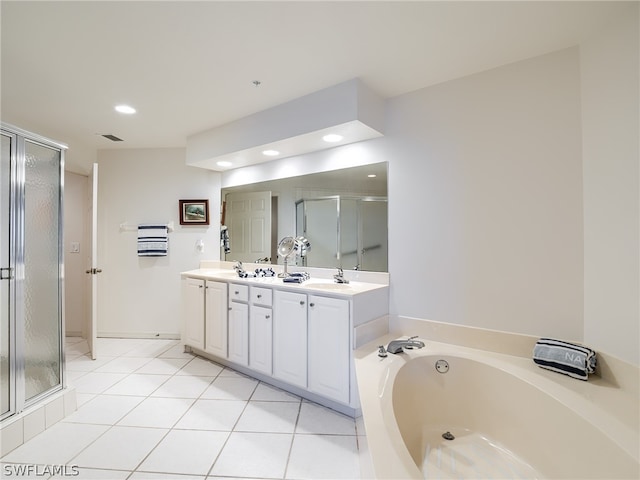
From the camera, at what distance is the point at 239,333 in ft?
9.13

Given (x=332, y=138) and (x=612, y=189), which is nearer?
(x=612, y=189)

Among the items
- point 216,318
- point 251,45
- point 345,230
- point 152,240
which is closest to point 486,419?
point 345,230

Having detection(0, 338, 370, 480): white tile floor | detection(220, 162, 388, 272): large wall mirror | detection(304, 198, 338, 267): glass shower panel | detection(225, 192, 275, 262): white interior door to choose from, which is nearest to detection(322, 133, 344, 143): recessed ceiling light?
detection(220, 162, 388, 272): large wall mirror

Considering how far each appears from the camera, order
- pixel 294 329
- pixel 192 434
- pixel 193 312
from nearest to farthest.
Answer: pixel 192 434
pixel 294 329
pixel 193 312

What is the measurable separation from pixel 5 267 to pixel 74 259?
2.65 m

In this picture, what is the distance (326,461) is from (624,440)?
53.9 inches

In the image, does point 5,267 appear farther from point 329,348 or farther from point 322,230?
point 322,230

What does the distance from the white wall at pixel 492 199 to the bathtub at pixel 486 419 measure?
0.37 metres

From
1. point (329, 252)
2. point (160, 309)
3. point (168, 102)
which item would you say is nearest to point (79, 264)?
point (160, 309)

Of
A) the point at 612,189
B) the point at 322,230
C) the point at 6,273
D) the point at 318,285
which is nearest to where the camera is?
the point at 612,189

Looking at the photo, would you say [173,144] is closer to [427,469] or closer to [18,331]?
[18,331]

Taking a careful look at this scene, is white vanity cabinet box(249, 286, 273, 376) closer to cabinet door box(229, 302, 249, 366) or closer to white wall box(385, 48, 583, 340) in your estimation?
cabinet door box(229, 302, 249, 366)

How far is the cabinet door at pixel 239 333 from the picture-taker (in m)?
2.73

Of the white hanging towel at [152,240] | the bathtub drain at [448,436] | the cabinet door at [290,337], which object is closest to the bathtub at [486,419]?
the bathtub drain at [448,436]
